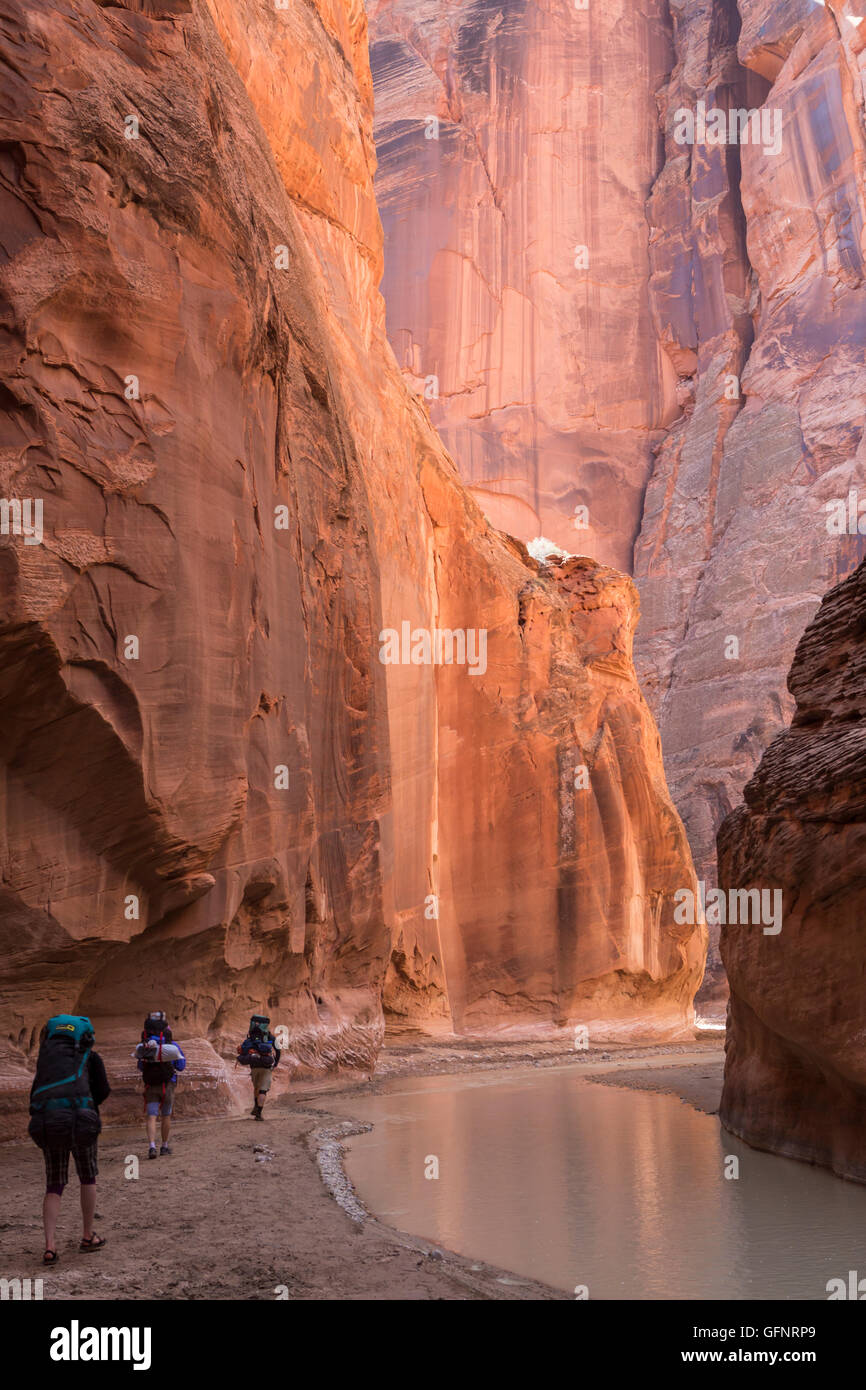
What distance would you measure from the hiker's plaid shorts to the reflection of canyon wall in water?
58363 millimetres

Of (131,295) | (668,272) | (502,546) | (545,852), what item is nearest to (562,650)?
(502,546)

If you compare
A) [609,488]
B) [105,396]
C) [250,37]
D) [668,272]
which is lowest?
[105,396]

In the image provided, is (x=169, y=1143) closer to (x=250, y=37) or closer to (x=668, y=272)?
(x=250, y=37)

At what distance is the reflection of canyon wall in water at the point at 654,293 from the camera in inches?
2712

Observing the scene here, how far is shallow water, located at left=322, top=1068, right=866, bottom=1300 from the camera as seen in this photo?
8047 mm

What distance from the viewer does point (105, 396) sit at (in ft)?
50.7

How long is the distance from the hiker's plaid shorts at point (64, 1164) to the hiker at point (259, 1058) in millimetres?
8163

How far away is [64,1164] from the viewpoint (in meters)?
8.02

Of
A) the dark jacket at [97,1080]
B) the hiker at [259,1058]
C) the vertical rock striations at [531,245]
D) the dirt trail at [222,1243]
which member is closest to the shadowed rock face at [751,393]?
the vertical rock striations at [531,245]

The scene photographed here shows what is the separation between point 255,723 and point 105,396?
6.01 metres

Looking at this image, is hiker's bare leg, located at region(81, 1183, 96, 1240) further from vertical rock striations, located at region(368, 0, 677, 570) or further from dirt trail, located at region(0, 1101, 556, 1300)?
vertical rock striations, located at region(368, 0, 677, 570)

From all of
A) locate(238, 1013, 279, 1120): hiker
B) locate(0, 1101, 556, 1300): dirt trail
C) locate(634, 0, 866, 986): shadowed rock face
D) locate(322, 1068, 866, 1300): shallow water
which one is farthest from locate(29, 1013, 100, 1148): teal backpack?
locate(634, 0, 866, 986): shadowed rock face

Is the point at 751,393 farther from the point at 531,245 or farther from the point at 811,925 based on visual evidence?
the point at 811,925

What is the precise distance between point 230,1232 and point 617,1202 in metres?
3.63
